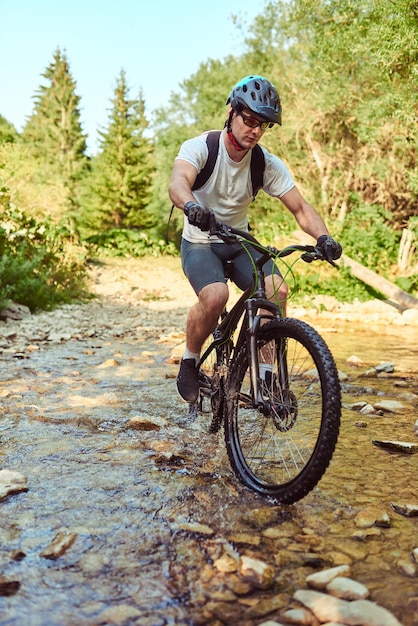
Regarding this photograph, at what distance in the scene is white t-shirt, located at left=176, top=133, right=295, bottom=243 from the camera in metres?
3.46

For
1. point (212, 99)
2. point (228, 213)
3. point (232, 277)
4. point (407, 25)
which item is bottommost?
point (232, 277)

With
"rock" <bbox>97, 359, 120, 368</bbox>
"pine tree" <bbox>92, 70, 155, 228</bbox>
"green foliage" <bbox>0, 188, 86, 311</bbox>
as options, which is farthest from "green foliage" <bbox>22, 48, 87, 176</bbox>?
"rock" <bbox>97, 359, 120, 368</bbox>

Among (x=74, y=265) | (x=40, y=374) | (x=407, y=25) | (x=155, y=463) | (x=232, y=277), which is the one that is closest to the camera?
(x=155, y=463)

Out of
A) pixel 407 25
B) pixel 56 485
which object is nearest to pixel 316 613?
pixel 56 485

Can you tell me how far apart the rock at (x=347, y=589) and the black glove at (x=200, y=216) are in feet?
5.52

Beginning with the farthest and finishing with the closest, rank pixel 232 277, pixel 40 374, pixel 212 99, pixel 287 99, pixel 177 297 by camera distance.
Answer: pixel 212 99
pixel 287 99
pixel 177 297
pixel 40 374
pixel 232 277

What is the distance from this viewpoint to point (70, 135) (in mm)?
39656

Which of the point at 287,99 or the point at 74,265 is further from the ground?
the point at 287,99

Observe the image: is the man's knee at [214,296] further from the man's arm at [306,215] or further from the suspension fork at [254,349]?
the man's arm at [306,215]

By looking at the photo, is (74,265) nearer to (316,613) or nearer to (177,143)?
(316,613)

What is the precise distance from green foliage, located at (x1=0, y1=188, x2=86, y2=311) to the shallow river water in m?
4.62

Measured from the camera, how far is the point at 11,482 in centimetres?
267

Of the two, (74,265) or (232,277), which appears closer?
(232,277)

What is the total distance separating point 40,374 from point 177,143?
22.1m
